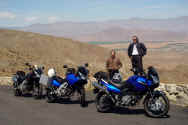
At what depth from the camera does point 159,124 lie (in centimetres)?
751

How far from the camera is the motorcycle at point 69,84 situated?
9945 millimetres

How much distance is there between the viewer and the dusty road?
309 inches

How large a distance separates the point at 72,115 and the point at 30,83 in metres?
4.35

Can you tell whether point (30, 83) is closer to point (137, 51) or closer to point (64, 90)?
point (64, 90)

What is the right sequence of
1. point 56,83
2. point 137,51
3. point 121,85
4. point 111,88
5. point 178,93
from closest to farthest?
1. point 121,85
2. point 111,88
3. point 178,93
4. point 56,83
5. point 137,51

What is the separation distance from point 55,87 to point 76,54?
55150 millimetres

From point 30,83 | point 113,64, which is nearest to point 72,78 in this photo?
point 113,64

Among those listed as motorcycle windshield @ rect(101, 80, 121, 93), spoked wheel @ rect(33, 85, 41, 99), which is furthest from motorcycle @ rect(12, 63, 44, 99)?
motorcycle windshield @ rect(101, 80, 121, 93)

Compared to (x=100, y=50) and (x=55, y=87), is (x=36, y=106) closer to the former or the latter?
(x=55, y=87)

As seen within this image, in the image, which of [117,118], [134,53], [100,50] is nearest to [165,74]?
[134,53]

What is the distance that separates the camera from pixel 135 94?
8.50m

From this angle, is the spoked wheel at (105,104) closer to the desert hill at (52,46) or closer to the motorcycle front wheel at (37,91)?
the motorcycle front wheel at (37,91)

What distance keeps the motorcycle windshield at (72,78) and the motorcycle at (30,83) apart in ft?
6.70

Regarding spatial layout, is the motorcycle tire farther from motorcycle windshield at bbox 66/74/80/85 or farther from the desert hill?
the desert hill
